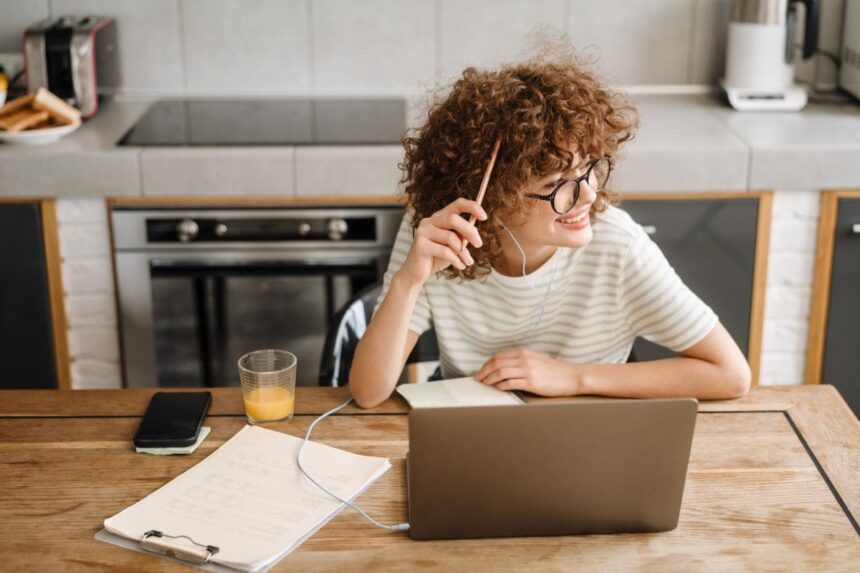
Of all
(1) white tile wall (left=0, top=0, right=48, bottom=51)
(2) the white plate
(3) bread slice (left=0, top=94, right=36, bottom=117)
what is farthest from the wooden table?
(1) white tile wall (left=0, top=0, right=48, bottom=51)

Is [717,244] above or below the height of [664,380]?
below

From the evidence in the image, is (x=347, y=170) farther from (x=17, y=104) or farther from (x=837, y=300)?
(x=837, y=300)

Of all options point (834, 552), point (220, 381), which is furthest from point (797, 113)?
point (834, 552)

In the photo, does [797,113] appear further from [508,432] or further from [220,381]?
[508,432]

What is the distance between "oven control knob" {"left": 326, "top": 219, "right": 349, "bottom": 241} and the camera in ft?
8.46

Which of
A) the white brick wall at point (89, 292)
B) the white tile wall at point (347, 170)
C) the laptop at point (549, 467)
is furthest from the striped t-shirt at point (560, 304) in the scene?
the white brick wall at point (89, 292)

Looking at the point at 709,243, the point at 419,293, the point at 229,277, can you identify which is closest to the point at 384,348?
the point at 419,293

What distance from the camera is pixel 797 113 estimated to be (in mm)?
2828

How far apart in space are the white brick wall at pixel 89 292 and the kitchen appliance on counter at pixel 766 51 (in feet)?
5.59

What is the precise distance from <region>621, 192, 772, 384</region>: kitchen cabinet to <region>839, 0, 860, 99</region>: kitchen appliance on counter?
0.59m

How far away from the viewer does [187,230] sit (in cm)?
257

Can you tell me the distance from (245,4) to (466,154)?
159 centimetres

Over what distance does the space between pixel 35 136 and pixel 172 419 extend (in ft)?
4.42

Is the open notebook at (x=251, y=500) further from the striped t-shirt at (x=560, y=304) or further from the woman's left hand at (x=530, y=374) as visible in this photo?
the striped t-shirt at (x=560, y=304)
